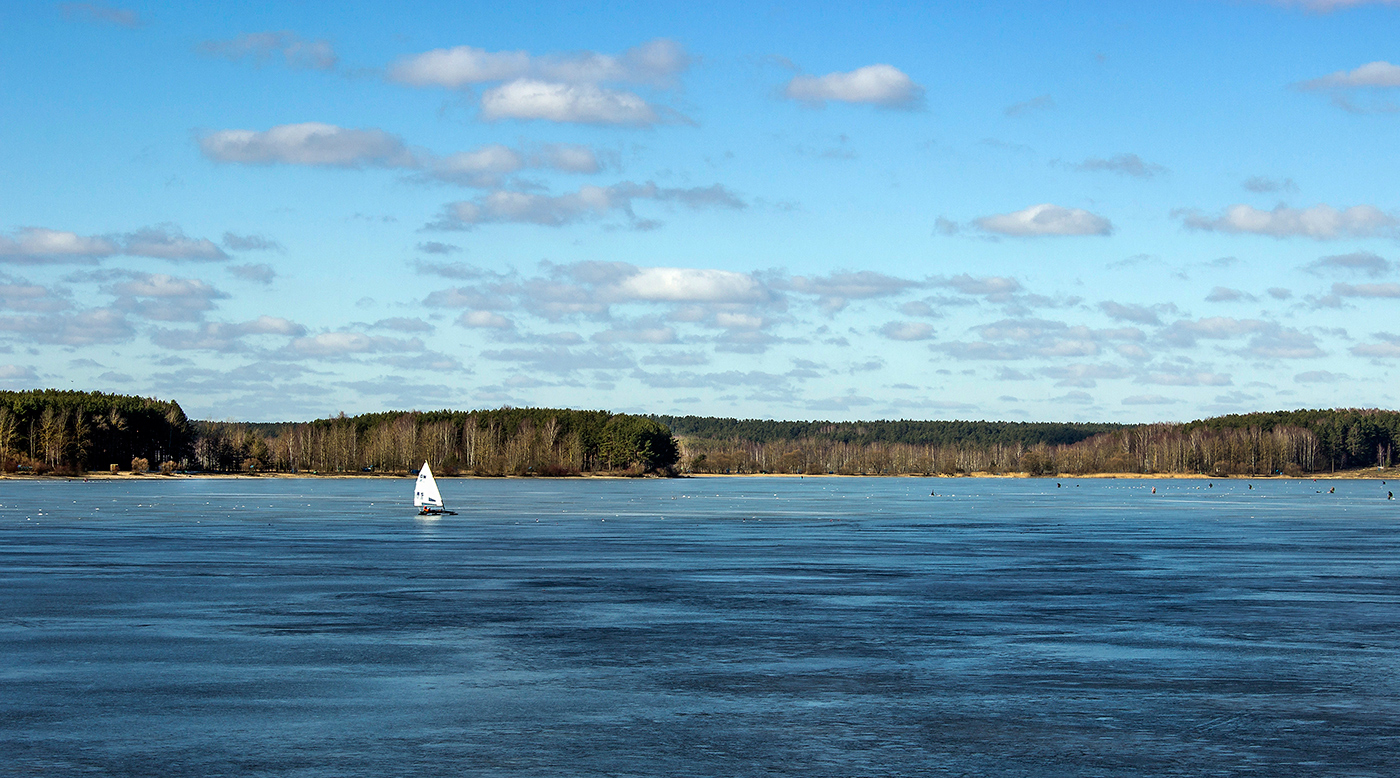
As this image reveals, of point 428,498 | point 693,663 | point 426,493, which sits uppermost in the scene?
point 426,493

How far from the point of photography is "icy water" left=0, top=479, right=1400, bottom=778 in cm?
1523

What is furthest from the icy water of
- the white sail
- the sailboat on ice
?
the white sail

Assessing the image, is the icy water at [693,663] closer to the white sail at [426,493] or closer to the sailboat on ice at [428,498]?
the sailboat on ice at [428,498]

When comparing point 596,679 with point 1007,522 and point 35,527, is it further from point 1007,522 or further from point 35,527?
point 1007,522

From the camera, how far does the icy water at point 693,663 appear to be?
50.0ft

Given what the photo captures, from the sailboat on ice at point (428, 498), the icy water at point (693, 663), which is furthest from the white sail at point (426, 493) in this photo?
the icy water at point (693, 663)

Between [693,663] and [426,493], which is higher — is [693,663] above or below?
below

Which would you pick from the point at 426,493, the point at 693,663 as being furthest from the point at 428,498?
the point at 693,663

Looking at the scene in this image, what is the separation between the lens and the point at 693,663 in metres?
21.8

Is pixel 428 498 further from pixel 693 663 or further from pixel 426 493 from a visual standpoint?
pixel 693 663

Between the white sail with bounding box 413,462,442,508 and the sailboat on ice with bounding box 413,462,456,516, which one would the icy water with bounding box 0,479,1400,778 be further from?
the white sail with bounding box 413,462,442,508

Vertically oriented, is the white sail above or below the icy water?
above

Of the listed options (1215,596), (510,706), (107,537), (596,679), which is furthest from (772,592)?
(107,537)

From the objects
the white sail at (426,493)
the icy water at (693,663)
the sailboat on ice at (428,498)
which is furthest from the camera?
the white sail at (426,493)
